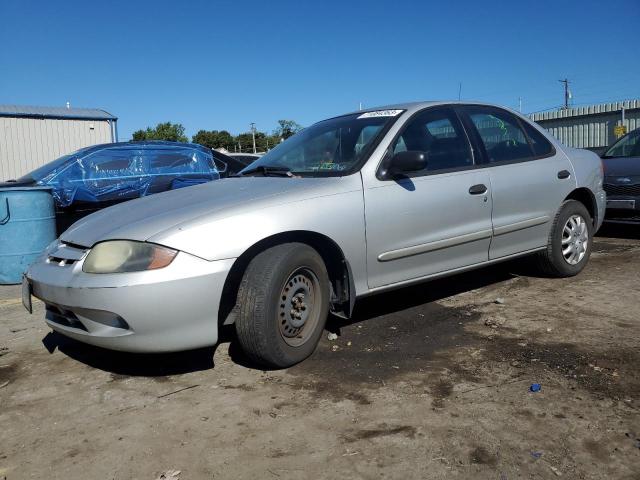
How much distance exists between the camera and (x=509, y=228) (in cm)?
437

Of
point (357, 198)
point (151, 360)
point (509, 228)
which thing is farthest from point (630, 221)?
point (151, 360)

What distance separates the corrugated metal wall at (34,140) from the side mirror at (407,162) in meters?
17.6

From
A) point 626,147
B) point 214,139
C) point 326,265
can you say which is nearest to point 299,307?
point 326,265

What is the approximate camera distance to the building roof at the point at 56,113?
18.1 metres

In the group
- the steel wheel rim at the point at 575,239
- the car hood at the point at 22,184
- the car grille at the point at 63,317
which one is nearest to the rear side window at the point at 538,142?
the steel wheel rim at the point at 575,239

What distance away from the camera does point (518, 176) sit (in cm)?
443

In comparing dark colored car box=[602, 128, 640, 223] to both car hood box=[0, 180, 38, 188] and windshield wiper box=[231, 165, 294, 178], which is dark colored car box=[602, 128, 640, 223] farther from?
car hood box=[0, 180, 38, 188]

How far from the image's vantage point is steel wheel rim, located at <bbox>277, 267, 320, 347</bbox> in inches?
125

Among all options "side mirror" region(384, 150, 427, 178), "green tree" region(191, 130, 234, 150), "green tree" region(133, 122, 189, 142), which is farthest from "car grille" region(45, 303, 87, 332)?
"green tree" region(191, 130, 234, 150)

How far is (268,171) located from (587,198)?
312 cm

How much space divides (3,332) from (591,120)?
78.0 feet

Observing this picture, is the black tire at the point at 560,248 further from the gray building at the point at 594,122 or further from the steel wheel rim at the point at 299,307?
the gray building at the point at 594,122

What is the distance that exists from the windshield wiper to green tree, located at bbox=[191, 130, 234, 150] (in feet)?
244

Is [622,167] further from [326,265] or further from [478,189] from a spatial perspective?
[326,265]
